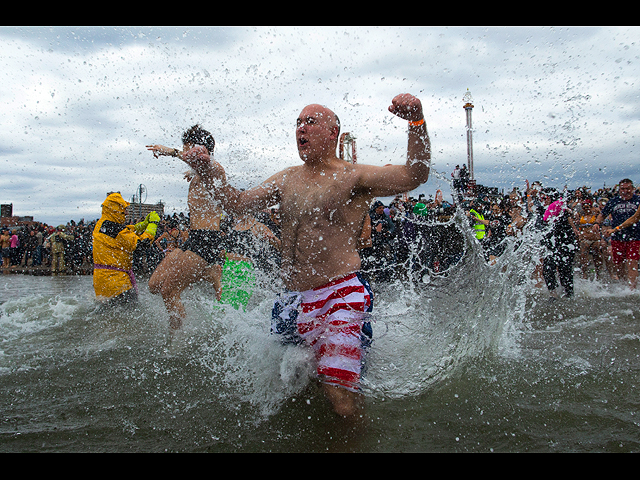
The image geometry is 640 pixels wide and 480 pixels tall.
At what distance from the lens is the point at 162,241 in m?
11.5

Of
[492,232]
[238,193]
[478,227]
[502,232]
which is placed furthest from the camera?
[492,232]

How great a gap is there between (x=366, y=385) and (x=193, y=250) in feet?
7.06

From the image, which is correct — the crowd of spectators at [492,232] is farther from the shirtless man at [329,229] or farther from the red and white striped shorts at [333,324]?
the red and white striped shorts at [333,324]

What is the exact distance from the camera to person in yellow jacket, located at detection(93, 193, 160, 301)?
522 cm

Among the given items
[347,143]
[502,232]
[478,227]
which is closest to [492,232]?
[502,232]

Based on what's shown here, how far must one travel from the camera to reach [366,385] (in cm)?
253

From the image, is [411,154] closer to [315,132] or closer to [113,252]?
[315,132]

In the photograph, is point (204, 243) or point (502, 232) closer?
point (204, 243)

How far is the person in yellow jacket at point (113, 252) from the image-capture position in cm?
522

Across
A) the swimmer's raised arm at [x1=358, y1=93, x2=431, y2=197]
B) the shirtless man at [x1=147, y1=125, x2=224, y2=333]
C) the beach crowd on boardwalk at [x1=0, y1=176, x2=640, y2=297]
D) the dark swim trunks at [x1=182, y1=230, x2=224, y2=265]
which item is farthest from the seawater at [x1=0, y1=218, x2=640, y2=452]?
the beach crowd on boardwalk at [x1=0, y1=176, x2=640, y2=297]

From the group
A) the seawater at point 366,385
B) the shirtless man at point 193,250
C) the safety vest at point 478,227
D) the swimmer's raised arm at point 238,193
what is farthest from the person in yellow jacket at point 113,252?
the safety vest at point 478,227

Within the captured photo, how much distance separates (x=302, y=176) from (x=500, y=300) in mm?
2090

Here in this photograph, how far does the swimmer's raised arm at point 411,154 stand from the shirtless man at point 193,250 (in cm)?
213

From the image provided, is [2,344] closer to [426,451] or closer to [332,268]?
[332,268]
